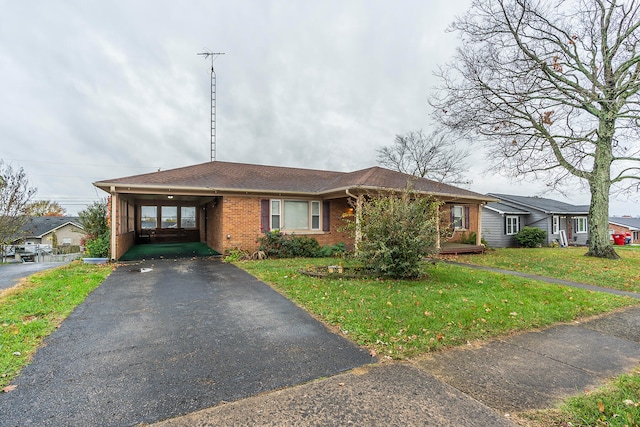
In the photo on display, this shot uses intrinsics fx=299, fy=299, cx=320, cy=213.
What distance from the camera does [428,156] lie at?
90.6ft

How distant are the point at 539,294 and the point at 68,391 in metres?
8.02

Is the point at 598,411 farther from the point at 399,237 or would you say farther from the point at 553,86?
the point at 553,86

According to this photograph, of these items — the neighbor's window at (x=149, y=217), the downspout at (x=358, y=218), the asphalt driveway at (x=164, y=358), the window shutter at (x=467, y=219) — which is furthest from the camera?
the neighbor's window at (x=149, y=217)

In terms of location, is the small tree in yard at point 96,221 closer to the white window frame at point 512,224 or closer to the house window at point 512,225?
the white window frame at point 512,224

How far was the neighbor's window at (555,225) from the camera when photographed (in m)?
23.4

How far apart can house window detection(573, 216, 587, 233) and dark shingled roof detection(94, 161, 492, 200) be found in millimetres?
16826

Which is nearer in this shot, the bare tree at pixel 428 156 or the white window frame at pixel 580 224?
the white window frame at pixel 580 224

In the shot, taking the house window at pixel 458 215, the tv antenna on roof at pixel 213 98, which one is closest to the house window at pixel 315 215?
the house window at pixel 458 215

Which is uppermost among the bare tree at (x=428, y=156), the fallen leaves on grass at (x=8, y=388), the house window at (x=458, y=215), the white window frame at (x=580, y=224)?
the bare tree at (x=428, y=156)

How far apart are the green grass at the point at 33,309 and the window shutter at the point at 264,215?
5.54 m

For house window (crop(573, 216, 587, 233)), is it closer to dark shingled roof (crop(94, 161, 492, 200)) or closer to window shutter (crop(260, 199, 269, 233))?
dark shingled roof (crop(94, 161, 492, 200))

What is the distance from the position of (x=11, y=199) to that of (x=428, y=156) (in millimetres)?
29690

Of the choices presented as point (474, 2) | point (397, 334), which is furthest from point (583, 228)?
point (397, 334)

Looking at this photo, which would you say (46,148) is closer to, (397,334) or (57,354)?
(57,354)
